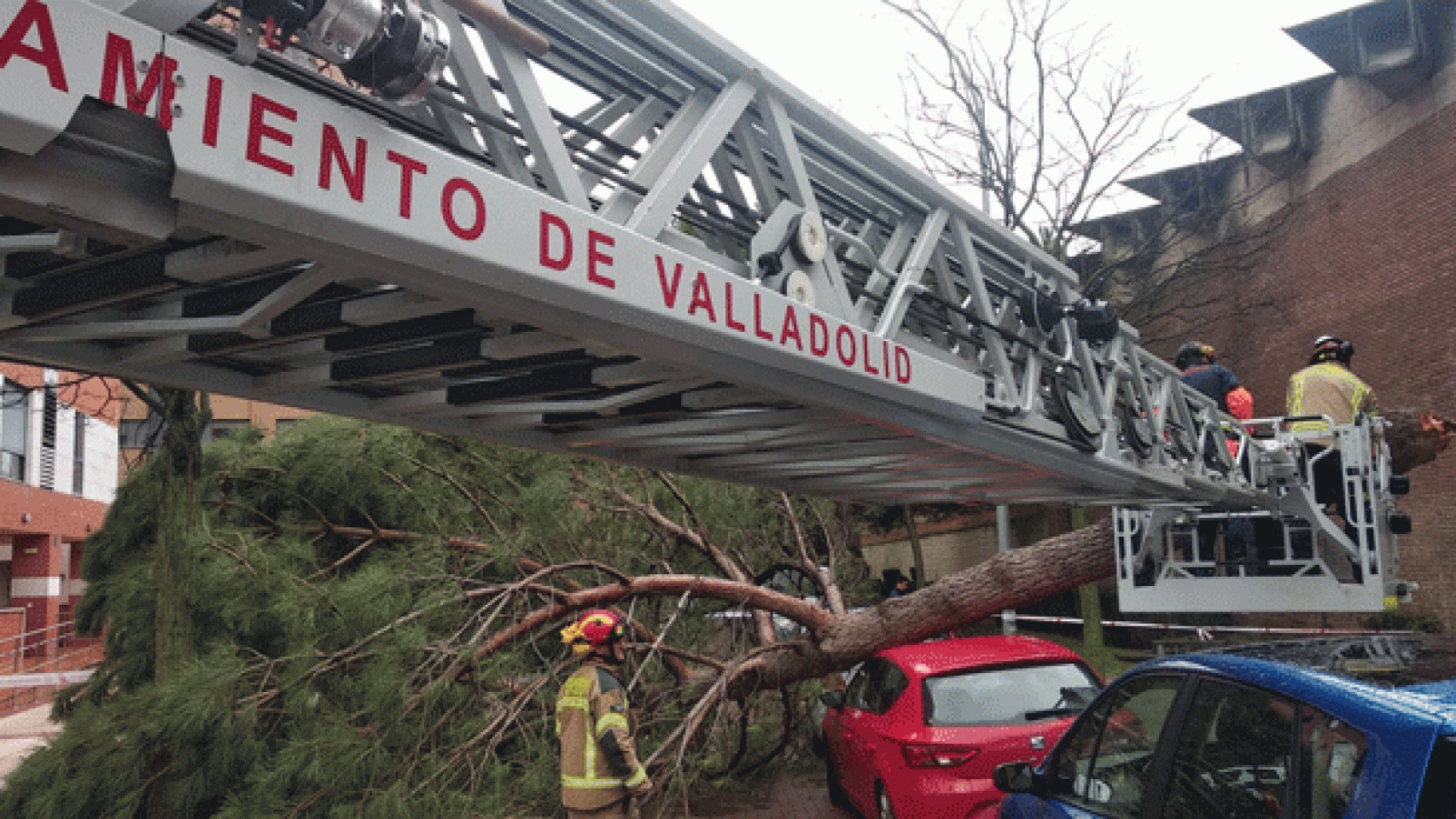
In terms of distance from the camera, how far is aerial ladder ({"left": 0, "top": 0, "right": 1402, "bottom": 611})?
6.37 feet

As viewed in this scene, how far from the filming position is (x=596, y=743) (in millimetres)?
5051

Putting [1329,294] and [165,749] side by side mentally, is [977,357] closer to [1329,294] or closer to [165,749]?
[165,749]

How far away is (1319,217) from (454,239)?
16817mm

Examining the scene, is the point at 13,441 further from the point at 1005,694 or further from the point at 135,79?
the point at 135,79

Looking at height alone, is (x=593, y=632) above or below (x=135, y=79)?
below

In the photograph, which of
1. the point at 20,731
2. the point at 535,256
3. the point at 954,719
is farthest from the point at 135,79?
the point at 20,731

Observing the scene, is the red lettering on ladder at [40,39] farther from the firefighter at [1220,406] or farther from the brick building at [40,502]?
the brick building at [40,502]

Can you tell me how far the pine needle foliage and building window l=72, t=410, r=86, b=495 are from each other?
21.3 meters

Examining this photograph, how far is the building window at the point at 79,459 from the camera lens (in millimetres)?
27000

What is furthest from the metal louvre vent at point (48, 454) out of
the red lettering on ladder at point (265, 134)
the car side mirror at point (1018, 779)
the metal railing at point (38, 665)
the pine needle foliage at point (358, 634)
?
the red lettering on ladder at point (265, 134)

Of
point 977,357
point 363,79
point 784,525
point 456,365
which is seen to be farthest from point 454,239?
point 784,525

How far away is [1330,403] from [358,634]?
5.97m

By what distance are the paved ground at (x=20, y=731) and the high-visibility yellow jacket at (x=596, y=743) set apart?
309 inches

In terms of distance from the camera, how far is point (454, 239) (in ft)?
7.47
